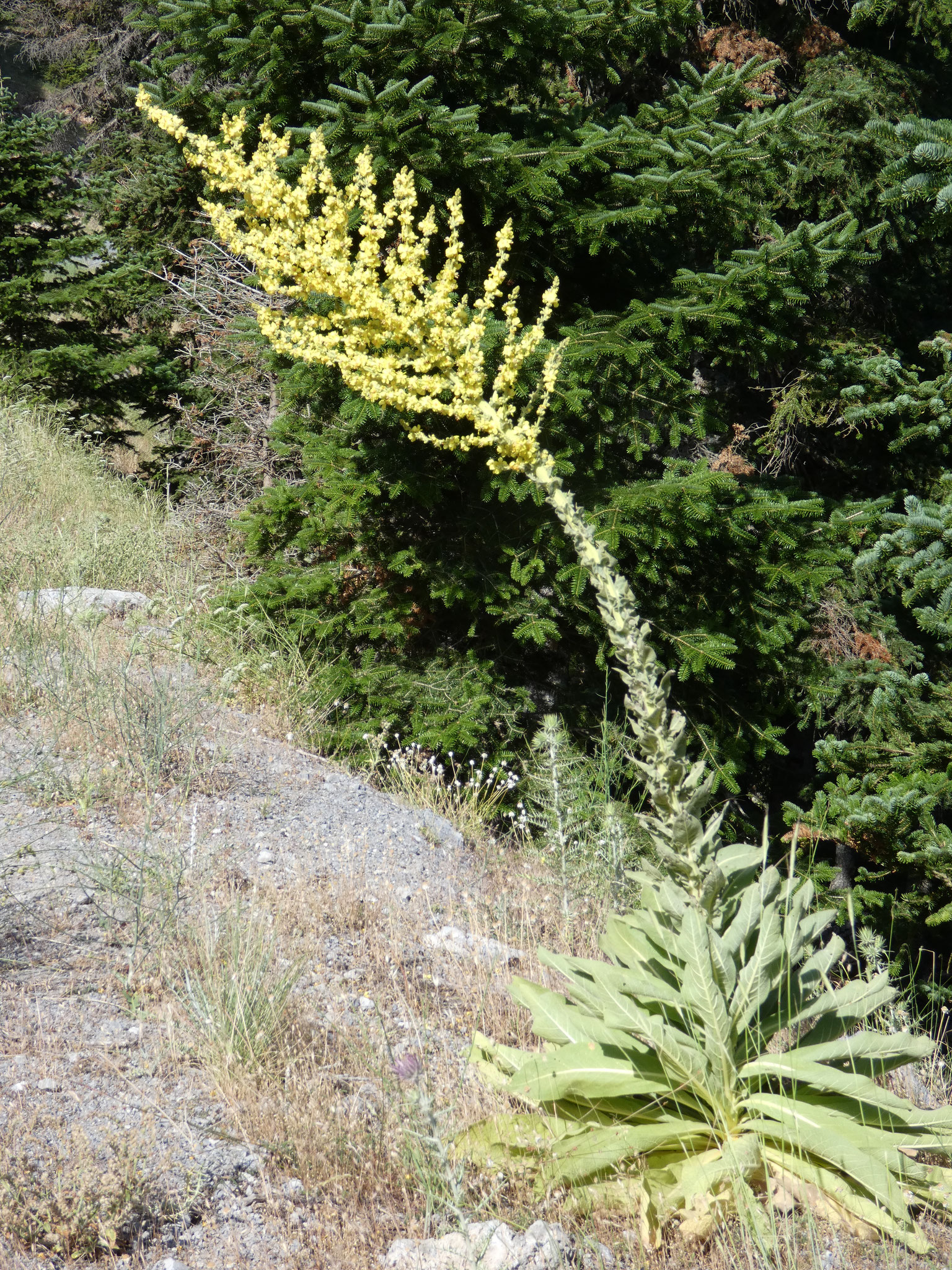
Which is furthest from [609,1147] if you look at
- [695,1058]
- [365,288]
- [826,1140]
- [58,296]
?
[58,296]

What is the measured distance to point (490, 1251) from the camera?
1.93 m

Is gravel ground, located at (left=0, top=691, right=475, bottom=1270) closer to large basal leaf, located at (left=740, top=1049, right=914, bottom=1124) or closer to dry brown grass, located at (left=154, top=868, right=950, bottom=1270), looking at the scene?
dry brown grass, located at (left=154, top=868, right=950, bottom=1270)

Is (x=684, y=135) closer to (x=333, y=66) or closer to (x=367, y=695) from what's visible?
(x=333, y=66)

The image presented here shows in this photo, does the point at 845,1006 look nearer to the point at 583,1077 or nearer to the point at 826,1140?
the point at 826,1140

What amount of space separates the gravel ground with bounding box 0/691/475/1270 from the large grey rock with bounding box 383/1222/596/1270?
0.23 metres

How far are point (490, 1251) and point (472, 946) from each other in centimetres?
143

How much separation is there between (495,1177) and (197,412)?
7979 millimetres

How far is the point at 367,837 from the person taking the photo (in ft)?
13.6

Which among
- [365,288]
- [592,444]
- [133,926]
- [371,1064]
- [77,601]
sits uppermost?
[365,288]

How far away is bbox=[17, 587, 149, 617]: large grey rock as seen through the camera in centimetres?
522

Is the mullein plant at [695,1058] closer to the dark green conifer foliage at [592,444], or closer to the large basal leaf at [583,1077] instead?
the large basal leaf at [583,1077]

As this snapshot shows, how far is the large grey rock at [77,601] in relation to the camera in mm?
5223

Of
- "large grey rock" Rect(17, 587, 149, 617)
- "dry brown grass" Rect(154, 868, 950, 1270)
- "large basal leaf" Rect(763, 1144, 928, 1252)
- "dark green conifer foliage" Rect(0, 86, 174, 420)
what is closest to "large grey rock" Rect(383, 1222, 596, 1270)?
"dry brown grass" Rect(154, 868, 950, 1270)

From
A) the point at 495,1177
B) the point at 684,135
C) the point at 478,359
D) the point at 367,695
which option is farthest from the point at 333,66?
the point at 495,1177
